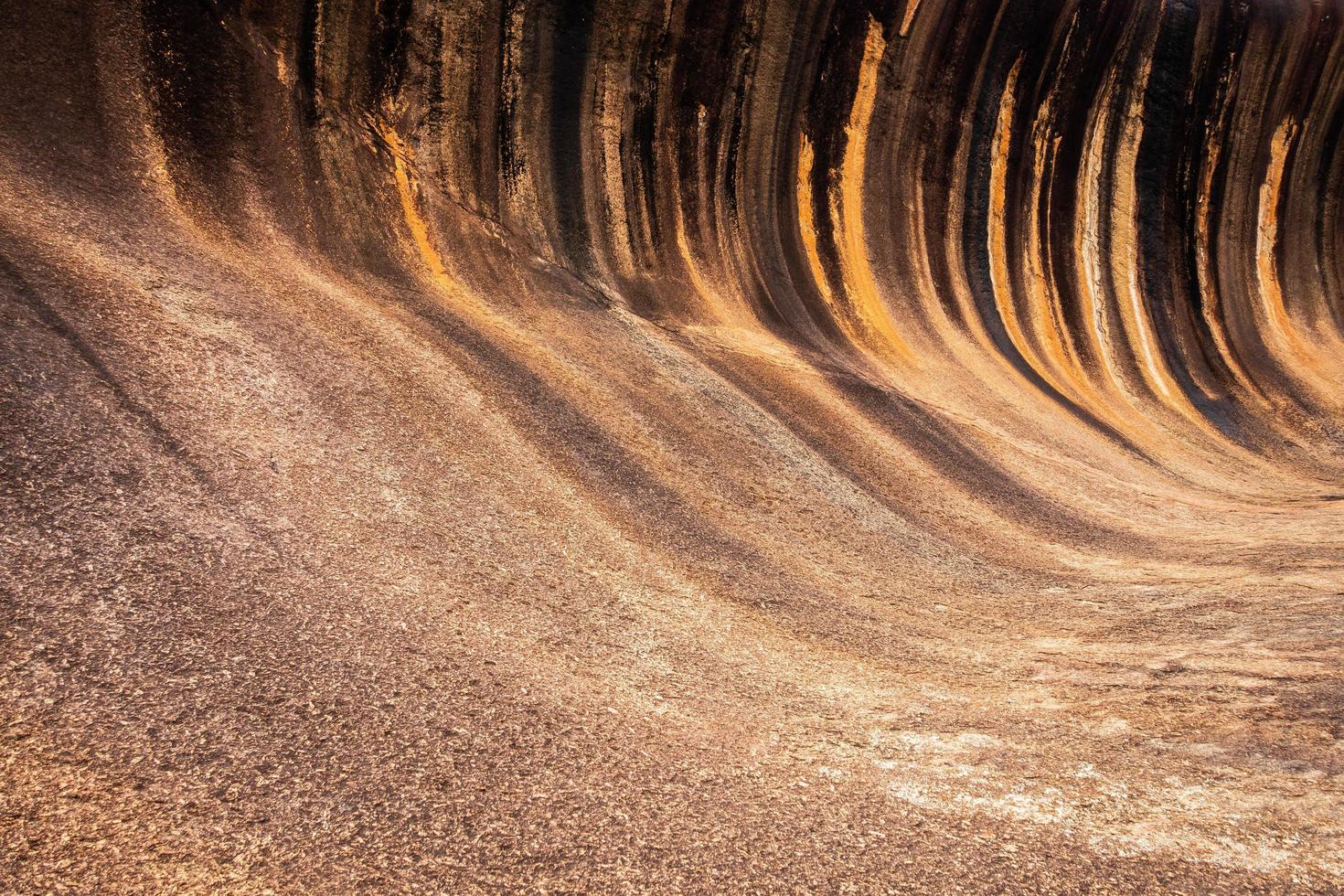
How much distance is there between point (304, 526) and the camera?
3.90 meters

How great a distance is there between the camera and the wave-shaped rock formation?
2672mm

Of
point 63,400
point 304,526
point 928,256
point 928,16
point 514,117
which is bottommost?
point 304,526

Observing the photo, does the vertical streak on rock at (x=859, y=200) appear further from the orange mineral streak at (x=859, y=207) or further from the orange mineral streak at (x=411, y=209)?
the orange mineral streak at (x=411, y=209)

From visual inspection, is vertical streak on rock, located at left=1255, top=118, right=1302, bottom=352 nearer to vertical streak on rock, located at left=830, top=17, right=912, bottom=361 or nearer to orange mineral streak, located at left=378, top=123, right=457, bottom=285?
vertical streak on rock, located at left=830, top=17, right=912, bottom=361

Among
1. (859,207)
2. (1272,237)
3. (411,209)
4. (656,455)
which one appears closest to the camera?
(656,455)

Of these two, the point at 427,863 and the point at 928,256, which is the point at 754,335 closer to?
the point at 928,256

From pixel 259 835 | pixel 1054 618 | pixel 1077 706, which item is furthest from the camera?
pixel 1054 618

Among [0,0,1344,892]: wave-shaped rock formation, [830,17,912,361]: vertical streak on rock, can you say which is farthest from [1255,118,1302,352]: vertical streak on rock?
[830,17,912,361]: vertical streak on rock

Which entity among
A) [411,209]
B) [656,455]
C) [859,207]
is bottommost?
[656,455]

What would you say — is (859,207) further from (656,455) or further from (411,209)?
(656,455)

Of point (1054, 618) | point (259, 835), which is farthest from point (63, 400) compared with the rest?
point (1054, 618)

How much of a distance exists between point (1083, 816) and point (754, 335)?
20.9 ft

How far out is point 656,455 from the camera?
19.9 feet

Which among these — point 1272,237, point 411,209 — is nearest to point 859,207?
point 411,209
